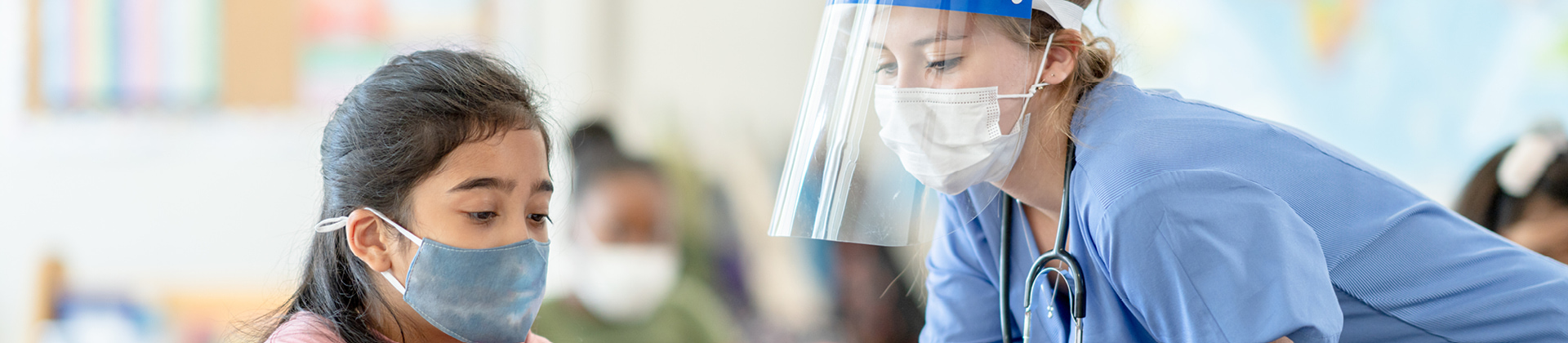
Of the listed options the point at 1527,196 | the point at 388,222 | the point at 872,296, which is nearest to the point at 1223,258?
the point at 388,222

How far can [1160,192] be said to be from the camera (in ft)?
2.93

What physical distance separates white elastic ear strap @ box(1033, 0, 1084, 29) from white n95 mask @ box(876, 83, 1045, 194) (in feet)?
0.25

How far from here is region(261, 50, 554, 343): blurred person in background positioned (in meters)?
0.99

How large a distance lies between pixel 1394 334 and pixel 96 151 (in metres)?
2.96

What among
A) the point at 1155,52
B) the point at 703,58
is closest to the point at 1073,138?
the point at 1155,52

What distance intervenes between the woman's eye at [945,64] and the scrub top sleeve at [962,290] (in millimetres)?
309

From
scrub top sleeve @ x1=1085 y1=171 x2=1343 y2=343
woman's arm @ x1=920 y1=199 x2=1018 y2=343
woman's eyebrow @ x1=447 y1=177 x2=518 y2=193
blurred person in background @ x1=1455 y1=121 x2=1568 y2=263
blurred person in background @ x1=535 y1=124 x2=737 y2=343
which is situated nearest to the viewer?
scrub top sleeve @ x1=1085 y1=171 x2=1343 y2=343

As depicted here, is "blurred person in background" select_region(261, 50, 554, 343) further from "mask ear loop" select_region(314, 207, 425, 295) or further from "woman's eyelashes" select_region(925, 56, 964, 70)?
"woman's eyelashes" select_region(925, 56, 964, 70)

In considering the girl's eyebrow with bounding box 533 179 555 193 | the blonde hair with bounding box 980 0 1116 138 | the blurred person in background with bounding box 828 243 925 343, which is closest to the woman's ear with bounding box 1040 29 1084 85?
the blonde hair with bounding box 980 0 1116 138

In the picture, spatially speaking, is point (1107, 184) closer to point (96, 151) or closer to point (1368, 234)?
point (1368, 234)

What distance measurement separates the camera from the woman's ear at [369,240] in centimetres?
100

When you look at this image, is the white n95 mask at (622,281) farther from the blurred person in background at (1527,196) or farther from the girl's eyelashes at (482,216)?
the blurred person in background at (1527,196)

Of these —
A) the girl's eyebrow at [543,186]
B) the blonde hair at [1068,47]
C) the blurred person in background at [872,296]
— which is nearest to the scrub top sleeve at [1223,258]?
the blonde hair at [1068,47]

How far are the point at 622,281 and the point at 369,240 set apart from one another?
1.43m
